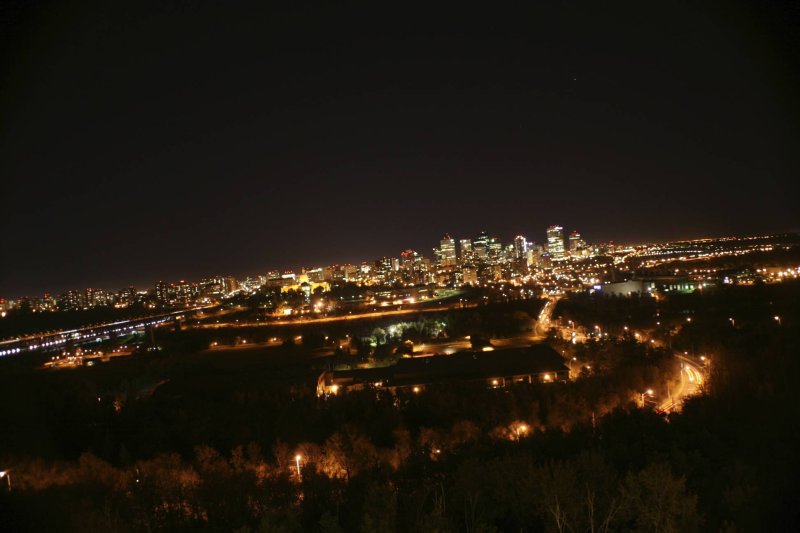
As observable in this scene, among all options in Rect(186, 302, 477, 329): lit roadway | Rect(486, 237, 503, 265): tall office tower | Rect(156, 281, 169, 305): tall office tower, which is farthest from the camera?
Rect(486, 237, 503, 265): tall office tower

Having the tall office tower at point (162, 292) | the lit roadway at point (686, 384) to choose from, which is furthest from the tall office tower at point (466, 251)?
the lit roadway at point (686, 384)

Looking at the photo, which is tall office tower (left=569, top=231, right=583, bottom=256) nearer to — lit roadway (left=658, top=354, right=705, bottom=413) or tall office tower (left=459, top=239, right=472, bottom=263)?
tall office tower (left=459, top=239, right=472, bottom=263)

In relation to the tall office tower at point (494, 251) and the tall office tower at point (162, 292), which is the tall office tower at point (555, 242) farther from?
the tall office tower at point (162, 292)

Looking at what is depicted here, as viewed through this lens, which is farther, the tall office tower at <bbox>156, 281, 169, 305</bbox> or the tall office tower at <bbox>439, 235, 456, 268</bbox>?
the tall office tower at <bbox>439, 235, 456, 268</bbox>

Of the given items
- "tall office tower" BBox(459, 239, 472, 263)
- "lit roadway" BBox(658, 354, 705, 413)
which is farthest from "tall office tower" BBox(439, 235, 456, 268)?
"lit roadway" BBox(658, 354, 705, 413)

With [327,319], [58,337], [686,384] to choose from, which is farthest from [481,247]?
[686,384]

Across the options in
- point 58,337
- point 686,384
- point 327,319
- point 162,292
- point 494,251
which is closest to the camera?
point 686,384

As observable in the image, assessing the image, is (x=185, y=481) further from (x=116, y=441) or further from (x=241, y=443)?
(x=116, y=441)

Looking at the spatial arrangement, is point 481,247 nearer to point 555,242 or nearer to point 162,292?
point 555,242

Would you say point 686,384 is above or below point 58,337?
above
